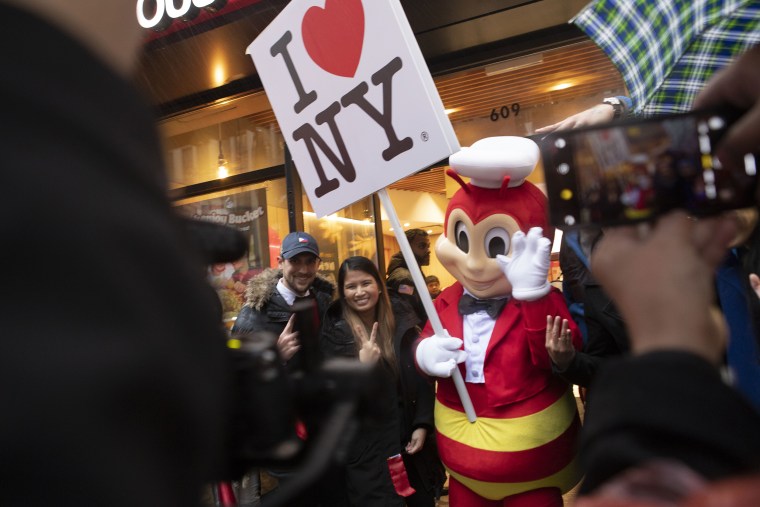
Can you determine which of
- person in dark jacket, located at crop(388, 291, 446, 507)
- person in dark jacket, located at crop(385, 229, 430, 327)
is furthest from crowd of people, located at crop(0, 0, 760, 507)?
person in dark jacket, located at crop(385, 229, 430, 327)

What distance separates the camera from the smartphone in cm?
78

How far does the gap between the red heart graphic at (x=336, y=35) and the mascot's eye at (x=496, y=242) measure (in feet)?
2.90

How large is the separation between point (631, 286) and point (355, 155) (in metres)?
1.95

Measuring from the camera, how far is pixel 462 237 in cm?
279

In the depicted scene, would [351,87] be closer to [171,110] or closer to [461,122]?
[461,122]

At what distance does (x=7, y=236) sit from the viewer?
32 centimetres

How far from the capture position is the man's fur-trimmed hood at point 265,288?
3844 millimetres

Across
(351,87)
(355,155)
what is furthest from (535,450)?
(351,87)

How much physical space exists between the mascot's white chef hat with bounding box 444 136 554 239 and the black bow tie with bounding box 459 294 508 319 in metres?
0.33

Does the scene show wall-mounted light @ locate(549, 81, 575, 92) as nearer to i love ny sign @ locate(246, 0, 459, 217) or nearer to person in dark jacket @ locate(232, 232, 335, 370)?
person in dark jacket @ locate(232, 232, 335, 370)

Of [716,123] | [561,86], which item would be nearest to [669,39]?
[716,123]

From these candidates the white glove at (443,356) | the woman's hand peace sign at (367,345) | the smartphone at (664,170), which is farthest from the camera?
the woman's hand peace sign at (367,345)

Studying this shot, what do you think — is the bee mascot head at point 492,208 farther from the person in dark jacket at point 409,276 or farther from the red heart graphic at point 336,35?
the person in dark jacket at point 409,276

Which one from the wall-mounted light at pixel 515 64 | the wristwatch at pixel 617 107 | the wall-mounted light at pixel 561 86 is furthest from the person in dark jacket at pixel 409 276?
the wall-mounted light at pixel 561 86
